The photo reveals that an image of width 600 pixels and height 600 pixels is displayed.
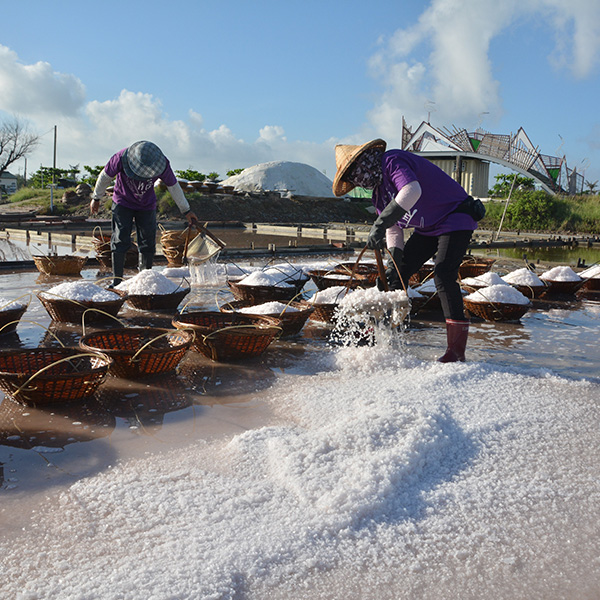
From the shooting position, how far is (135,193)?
563 cm

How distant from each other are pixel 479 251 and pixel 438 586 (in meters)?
12.8

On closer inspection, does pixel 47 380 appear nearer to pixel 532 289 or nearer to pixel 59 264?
pixel 59 264

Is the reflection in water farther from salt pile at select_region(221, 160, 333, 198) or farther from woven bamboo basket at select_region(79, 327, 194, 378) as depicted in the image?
salt pile at select_region(221, 160, 333, 198)

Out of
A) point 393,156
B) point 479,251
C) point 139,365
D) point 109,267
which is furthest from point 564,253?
point 139,365

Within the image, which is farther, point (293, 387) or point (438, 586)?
point (293, 387)

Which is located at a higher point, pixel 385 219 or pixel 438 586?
pixel 385 219

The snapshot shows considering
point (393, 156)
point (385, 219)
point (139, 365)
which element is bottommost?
point (139, 365)

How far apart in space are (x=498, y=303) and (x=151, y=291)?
298 cm

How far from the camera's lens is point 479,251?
44.9 feet

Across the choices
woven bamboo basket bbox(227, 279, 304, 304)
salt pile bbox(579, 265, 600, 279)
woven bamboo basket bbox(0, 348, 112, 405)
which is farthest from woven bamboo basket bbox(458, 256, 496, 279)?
woven bamboo basket bbox(0, 348, 112, 405)

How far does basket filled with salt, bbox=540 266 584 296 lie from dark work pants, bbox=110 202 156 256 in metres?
4.33

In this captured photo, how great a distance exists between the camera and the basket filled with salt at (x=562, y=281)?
6504 mm

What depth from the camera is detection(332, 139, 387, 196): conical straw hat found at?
3.53 meters

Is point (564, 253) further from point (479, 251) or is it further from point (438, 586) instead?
point (438, 586)
